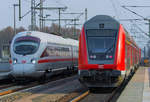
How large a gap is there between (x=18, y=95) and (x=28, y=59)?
3.83 metres

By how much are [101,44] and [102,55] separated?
56 centimetres

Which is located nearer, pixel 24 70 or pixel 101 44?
pixel 101 44

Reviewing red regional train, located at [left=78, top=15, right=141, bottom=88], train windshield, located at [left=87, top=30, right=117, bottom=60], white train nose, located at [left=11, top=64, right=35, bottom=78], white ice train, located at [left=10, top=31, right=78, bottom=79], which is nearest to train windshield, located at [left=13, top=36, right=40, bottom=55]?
white ice train, located at [left=10, top=31, right=78, bottom=79]

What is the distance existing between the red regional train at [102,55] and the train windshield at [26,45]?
4250 millimetres

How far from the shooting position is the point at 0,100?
1314cm

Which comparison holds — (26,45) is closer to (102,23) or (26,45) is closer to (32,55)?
(32,55)

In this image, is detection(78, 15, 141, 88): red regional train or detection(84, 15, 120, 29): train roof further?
detection(84, 15, 120, 29): train roof

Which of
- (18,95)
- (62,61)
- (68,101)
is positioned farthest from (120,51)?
(62,61)

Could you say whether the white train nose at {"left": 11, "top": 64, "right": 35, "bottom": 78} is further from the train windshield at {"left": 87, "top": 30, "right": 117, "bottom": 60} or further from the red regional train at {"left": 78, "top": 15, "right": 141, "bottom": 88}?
the train windshield at {"left": 87, "top": 30, "right": 117, "bottom": 60}

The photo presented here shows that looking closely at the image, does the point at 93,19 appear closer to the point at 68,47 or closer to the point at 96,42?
the point at 96,42

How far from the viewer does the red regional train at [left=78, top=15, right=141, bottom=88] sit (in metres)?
14.3

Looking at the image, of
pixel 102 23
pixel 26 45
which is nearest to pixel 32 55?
pixel 26 45

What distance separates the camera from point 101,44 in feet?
48.3

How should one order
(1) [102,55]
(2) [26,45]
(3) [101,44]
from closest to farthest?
(1) [102,55], (3) [101,44], (2) [26,45]
